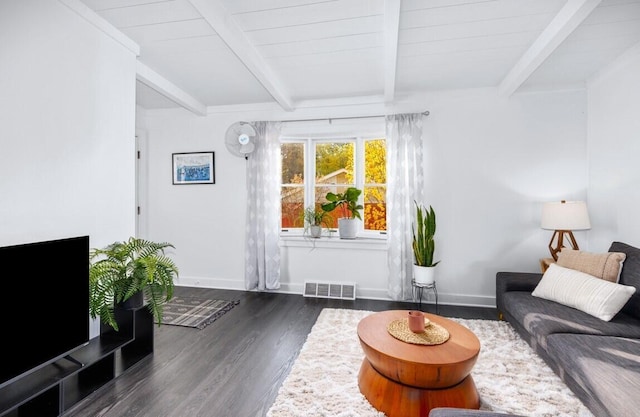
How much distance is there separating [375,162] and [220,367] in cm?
276

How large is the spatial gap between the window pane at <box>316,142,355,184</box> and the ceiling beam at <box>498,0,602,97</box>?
180cm

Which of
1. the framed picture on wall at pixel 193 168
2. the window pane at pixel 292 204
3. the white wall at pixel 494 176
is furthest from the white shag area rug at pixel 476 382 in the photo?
the framed picture on wall at pixel 193 168

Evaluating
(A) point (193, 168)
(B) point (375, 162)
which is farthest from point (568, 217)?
(A) point (193, 168)

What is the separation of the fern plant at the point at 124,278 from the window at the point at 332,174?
6.76ft

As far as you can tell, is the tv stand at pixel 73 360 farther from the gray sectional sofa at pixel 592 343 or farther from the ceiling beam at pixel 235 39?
the gray sectional sofa at pixel 592 343

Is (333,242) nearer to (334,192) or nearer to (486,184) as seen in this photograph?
(334,192)

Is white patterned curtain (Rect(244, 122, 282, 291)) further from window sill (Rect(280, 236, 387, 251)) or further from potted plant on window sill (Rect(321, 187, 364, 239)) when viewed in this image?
potted plant on window sill (Rect(321, 187, 364, 239))

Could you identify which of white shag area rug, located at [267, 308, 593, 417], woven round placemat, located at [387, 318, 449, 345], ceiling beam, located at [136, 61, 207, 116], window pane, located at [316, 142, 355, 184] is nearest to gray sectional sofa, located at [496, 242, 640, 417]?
white shag area rug, located at [267, 308, 593, 417]

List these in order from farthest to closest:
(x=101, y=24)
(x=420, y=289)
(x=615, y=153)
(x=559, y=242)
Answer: (x=420, y=289)
(x=559, y=242)
(x=615, y=153)
(x=101, y=24)

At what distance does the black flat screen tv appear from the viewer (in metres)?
1.44

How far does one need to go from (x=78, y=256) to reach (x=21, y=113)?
0.84 meters

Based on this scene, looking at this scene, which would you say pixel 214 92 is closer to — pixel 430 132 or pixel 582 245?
pixel 430 132

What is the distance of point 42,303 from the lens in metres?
1.59

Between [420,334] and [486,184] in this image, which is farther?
[486,184]
